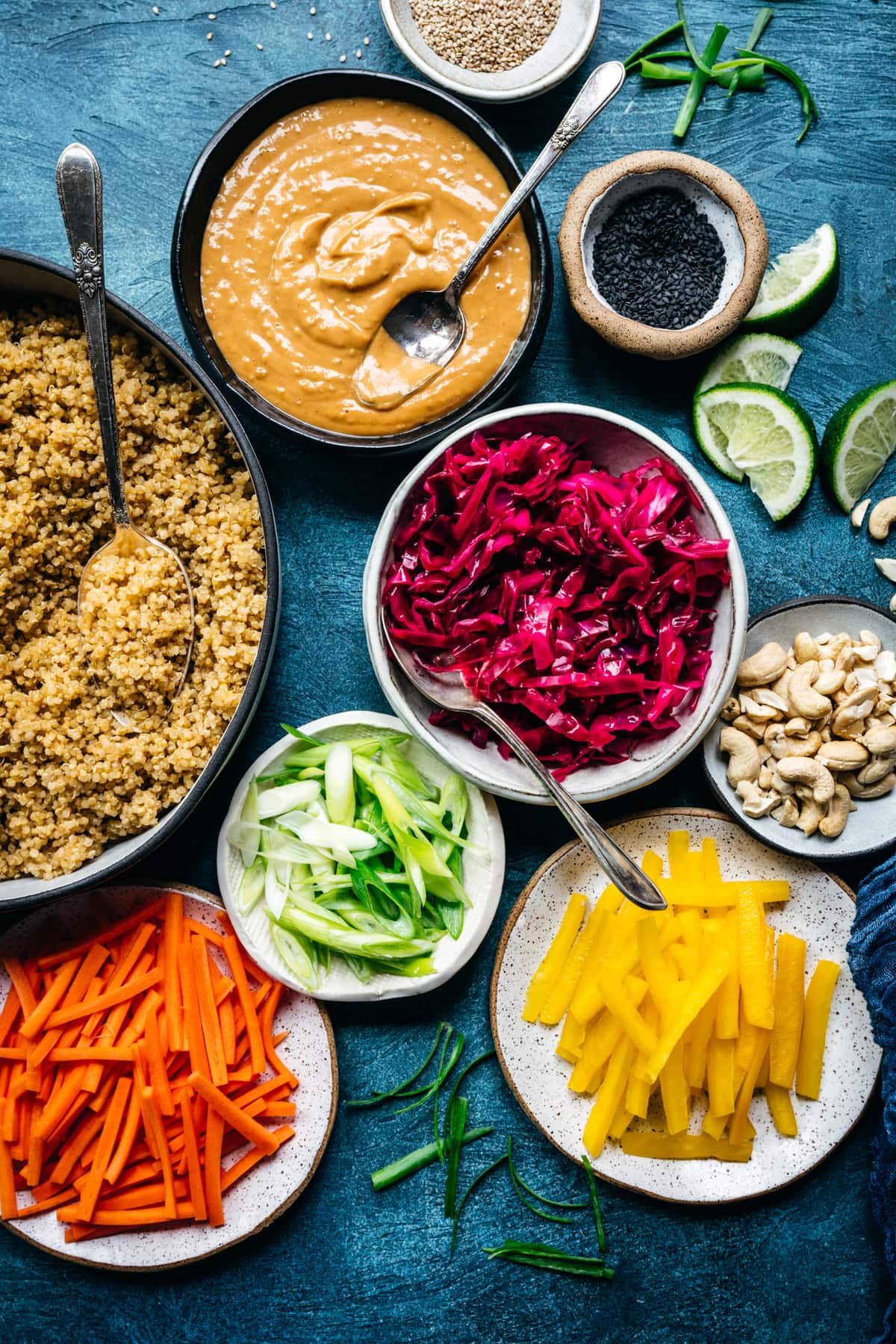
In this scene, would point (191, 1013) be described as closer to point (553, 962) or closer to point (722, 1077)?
point (553, 962)

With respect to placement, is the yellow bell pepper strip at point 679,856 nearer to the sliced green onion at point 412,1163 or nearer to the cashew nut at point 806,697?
the cashew nut at point 806,697

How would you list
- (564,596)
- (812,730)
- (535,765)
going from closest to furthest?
1. (535,765)
2. (564,596)
3. (812,730)

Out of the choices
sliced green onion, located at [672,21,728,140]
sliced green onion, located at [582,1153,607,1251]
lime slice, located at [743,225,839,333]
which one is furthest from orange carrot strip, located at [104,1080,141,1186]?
sliced green onion, located at [672,21,728,140]

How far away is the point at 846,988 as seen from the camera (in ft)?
7.26

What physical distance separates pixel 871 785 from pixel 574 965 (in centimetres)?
78

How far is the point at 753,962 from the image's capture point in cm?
209

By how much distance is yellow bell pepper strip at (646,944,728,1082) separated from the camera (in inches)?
79.3

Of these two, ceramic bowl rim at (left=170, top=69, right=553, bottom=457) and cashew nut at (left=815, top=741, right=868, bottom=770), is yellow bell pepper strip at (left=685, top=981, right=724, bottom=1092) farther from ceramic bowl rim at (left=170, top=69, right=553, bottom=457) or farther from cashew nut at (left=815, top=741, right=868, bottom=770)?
ceramic bowl rim at (left=170, top=69, right=553, bottom=457)

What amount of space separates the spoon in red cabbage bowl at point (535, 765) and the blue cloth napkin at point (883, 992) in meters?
0.49

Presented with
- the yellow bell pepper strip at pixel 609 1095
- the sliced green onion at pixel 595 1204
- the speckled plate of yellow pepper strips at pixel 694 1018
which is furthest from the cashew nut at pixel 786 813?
the sliced green onion at pixel 595 1204

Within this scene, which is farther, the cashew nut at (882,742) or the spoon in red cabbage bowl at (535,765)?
the cashew nut at (882,742)

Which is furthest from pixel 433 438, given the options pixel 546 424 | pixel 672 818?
pixel 672 818

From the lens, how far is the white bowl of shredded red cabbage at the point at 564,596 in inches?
77.9

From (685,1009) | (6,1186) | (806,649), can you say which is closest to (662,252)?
(806,649)
